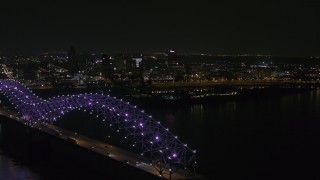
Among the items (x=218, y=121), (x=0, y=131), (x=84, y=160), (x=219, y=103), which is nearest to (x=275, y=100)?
(x=219, y=103)

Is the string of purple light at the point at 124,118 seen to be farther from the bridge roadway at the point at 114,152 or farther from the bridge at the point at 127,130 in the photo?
the bridge roadway at the point at 114,152

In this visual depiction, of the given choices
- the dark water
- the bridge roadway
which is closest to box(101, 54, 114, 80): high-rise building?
the dark water

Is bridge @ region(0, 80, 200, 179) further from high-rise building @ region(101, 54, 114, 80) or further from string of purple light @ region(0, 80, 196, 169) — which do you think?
high-rise building @ region(101, 54, 114, 80)

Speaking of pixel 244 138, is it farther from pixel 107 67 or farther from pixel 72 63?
pixel 72 63

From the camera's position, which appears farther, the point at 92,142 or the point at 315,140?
the point at 315,140

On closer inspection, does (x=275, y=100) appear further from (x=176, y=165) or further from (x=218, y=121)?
(x=176, y=165)
